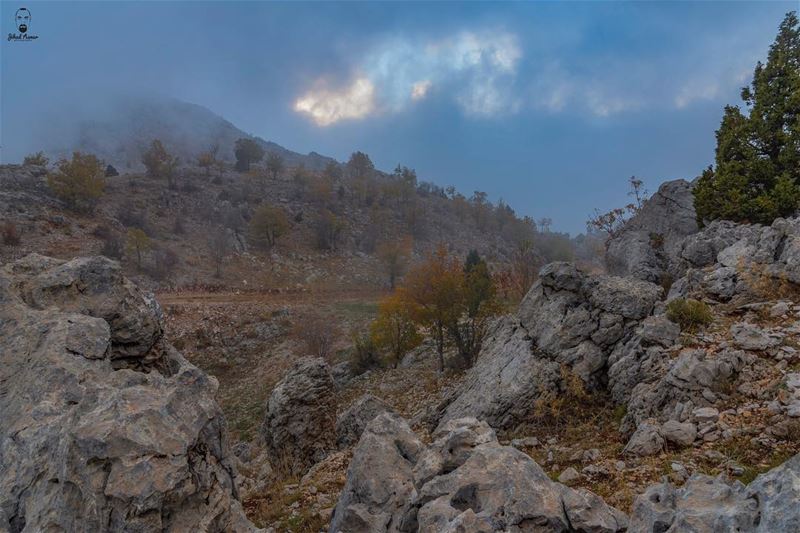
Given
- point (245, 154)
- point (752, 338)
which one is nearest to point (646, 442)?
point (752, 338)

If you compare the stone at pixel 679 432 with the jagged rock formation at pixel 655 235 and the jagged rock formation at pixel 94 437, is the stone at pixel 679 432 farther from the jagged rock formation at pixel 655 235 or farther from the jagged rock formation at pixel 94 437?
the jagged rock formation at pixel 655 235

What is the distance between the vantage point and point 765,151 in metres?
21.2

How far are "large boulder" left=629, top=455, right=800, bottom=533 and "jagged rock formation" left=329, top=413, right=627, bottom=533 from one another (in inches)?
27.0

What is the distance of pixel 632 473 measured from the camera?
8.27m

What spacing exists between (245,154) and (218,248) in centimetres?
6015

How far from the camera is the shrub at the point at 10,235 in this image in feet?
180

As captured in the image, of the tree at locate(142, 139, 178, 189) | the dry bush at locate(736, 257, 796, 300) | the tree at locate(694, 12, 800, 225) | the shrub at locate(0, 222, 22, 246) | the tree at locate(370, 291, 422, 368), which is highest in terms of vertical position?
the tree at locate(142, 139, 178, 189)

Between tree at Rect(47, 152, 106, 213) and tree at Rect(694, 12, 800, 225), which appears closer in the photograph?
tree at Rect(694, 12, 800, 225)

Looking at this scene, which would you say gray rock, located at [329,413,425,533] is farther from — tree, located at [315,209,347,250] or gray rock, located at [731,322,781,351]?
tree, located at [315,209,347,250]

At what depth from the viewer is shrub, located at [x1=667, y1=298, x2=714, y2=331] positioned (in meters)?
12.4

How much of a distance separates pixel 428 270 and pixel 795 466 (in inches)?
1051

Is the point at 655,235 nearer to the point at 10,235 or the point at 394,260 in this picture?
the point at 394,260

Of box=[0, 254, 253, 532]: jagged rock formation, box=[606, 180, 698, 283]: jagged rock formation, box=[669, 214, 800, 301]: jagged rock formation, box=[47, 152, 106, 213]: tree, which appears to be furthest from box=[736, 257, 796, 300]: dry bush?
box=[47, 152, 106, 213]: tree

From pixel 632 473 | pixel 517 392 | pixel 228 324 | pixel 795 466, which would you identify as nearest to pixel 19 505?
pixel 795 466
